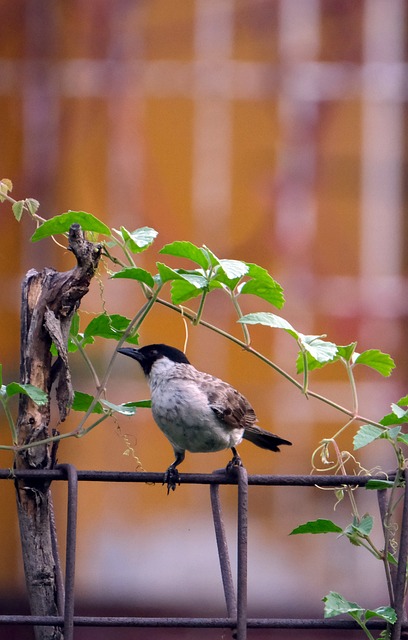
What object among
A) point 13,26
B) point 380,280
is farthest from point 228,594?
point 13,26

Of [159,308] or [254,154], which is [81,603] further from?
[254,154]

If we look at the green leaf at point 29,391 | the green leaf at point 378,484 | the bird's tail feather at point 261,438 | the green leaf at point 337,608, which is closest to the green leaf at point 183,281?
the green leaf at point 29,391

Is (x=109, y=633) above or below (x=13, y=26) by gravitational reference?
below

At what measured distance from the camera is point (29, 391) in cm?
143

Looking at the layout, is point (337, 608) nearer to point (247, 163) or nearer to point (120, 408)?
point (120, 408)

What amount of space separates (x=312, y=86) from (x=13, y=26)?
1021 mm

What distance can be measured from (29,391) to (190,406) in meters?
0.93

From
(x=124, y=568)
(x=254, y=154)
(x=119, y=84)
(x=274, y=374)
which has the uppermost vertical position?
(x=119, y=84)

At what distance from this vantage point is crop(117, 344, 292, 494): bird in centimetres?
231

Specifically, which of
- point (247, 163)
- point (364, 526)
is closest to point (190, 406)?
point (364, 526)

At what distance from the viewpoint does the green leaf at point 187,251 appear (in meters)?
1.39

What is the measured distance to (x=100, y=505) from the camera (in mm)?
3422

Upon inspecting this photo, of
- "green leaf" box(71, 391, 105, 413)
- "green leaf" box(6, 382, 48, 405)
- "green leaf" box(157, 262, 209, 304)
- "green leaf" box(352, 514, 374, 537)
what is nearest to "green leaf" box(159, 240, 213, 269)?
"green leaf" box(157, 262, 209, 304)

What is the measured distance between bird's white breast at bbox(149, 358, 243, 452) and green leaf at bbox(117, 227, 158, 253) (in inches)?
32.8
